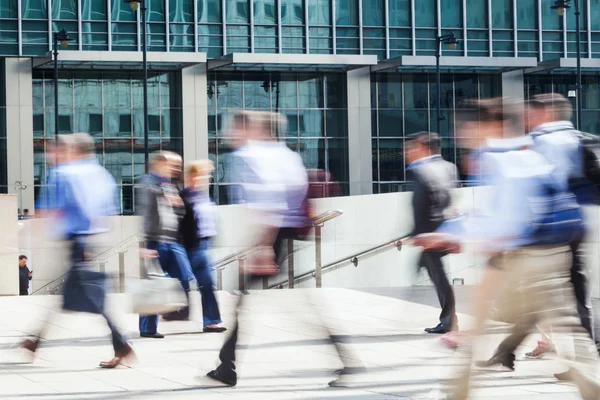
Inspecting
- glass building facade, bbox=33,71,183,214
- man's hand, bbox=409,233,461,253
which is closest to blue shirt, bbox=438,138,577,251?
man's hand, bbox=409,233,461,253

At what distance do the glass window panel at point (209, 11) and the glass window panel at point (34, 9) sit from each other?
596 centimetres

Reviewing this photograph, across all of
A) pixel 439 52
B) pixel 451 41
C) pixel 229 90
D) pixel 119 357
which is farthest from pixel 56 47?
pixel 119 357

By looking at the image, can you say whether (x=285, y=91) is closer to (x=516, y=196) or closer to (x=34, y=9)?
(x=34, y=9)

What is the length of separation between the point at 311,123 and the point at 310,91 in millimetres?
1284

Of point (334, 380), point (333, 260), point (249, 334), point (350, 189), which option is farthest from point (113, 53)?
point (334, 380)

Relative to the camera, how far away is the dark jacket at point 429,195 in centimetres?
814

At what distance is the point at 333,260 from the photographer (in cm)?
1841

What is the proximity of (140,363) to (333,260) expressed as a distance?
10.7 m

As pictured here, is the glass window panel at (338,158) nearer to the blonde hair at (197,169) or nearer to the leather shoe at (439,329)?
the blonde hair at (197,169)

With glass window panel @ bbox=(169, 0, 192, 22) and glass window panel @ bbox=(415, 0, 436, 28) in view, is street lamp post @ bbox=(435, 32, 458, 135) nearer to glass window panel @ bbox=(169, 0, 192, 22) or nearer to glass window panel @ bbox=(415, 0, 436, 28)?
glass window panel @ bbox=(415, 0, 436, 28)

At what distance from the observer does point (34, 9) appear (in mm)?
40781

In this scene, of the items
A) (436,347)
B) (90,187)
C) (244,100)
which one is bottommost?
(436,347)

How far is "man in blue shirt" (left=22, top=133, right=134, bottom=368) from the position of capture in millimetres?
7434

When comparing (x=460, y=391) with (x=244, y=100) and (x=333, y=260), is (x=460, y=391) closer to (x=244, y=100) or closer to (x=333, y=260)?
(x=333, y=260)
